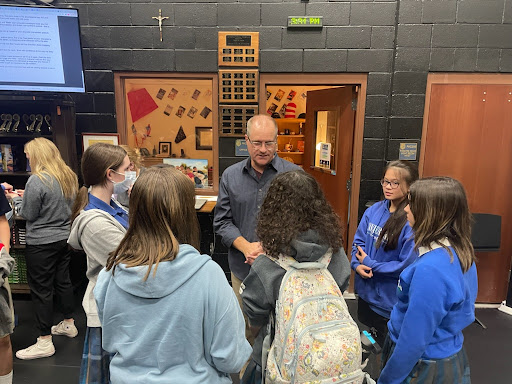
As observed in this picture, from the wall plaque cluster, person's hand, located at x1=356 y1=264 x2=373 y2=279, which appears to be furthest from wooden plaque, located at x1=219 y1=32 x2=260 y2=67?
person's hand, located at x1=356 y1=264 x2=373 y2=279

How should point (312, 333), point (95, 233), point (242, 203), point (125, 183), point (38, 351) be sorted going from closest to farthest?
1. point (312, 333)
2. point (95, 233)
3. point (125, 183)
4. point (242, 203)
5. point (38, 351)

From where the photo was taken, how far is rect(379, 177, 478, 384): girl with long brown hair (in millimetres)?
1281

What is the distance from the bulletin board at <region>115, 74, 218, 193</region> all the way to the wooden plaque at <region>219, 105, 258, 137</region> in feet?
0.39

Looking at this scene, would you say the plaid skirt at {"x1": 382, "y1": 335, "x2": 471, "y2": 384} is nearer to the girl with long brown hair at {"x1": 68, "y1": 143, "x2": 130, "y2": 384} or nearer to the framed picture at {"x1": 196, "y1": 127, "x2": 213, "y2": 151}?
the girl with long brown hair at {"x1": 68, "y1": 143, "x2": 130, "y2": 384}

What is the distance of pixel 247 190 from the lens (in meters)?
2.20

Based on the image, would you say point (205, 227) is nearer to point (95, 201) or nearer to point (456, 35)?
point (95, 201)

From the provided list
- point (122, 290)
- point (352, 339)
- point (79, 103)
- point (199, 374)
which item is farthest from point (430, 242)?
point (79, 103)

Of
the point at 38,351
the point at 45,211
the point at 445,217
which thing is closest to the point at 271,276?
the point at 445,217

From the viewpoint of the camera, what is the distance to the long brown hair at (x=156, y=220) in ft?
3.52

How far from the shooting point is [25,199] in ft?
8.70

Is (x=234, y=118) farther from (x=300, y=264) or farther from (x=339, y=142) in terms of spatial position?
(x=300, y=264)

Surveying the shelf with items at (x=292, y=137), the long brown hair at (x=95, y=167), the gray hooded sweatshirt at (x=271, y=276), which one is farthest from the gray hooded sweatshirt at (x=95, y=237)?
the shelf with items at (x=292, y=137)

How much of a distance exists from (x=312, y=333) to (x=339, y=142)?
110 inches

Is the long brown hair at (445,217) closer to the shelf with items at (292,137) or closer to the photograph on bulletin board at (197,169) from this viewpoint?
the photograph on bulletin board at (197,169)
